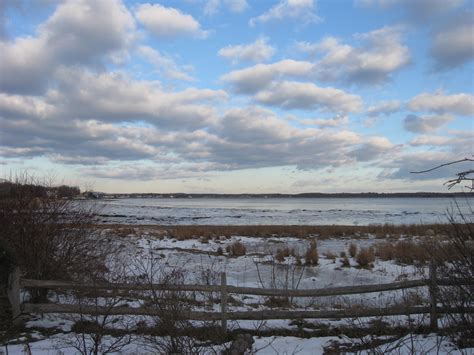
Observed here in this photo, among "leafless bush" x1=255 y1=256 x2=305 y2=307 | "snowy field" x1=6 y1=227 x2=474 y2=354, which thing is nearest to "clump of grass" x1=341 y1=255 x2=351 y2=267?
"snowy field" x1=6 y1=227 x2=474 y2=354

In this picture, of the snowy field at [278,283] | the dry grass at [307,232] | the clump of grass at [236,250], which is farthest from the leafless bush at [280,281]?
the dry grass at [307,232]

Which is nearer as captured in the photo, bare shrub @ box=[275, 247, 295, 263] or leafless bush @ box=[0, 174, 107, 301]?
leafless bush @ box=[0, 174, 107, 301]

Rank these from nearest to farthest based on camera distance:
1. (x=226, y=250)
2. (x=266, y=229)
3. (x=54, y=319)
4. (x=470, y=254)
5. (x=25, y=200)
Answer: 1. (x=470, y=254)
2. (x=54, y=319)
3. (x=25, y=200)
4. (x=226, y=250)
5. (x=266, y=229)

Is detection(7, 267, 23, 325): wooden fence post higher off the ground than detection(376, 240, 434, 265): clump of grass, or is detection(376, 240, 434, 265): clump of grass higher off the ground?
detection(7, 267, 23, 325): wooden fence post

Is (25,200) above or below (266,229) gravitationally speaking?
above

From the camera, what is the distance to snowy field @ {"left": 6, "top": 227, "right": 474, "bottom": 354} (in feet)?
20.5

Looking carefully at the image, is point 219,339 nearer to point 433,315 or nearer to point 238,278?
point 433,315

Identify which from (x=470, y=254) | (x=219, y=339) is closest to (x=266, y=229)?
(x=219, y=339)

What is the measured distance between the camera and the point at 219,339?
629 cm

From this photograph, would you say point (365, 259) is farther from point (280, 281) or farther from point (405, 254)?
point (280, 281)

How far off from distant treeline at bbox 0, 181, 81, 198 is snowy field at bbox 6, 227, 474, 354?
154 cm

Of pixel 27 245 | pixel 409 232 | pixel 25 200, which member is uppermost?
pixel 25 200

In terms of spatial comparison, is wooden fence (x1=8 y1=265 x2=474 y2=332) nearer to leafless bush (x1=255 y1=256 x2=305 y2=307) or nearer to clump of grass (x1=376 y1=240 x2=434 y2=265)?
leafless bush (x1=255 y1=256 x2=305 y2=307)

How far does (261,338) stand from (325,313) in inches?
47.6
